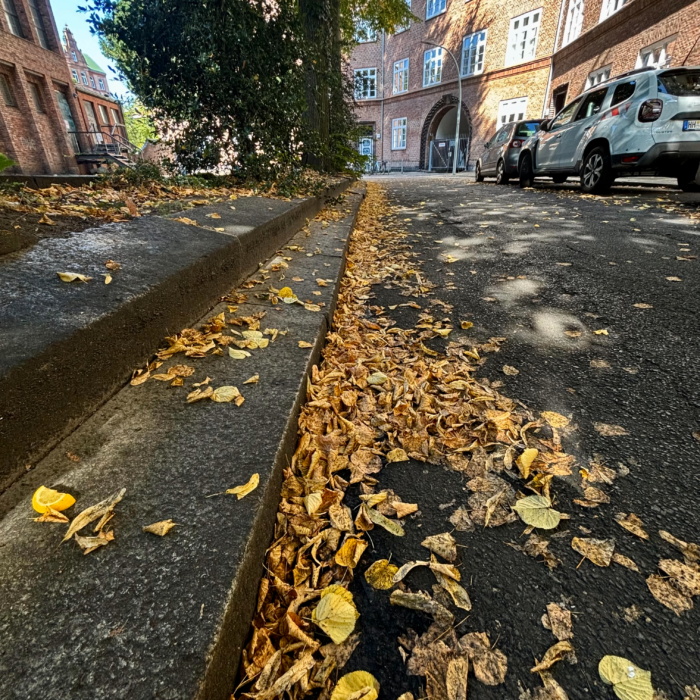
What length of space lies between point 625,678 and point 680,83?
8399 mm

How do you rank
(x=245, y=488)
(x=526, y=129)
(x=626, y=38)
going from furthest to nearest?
(x=626, y=38), (x=526, y=129), (x=245, y=488)

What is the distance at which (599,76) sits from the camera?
14.7 metres

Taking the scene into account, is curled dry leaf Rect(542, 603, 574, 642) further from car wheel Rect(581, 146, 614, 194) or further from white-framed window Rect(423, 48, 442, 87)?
white-framed window Rect(423, 48, 442, 87)

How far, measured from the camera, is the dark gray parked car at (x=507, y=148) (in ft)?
Result: 34.7

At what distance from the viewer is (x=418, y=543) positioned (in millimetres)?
1048

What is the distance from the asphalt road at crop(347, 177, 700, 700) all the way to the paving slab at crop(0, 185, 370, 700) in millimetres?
318

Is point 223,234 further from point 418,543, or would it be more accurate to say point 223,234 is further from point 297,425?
point 418,543

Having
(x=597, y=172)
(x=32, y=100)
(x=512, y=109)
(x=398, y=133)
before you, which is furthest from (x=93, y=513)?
(x=398, y=133)

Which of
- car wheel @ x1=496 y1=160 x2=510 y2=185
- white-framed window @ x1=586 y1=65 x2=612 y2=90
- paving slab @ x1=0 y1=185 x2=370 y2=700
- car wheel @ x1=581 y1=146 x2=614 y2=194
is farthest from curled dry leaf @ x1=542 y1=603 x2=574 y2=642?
white-framed window @ x1=586 y1=65 x2=612 y2=90

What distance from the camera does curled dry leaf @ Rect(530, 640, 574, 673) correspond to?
2.53ft

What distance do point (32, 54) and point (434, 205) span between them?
1925 centimetres

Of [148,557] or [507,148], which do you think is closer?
[148,557]

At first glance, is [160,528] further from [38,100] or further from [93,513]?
[38,100]

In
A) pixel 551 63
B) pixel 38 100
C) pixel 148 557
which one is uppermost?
pixel 551 63
